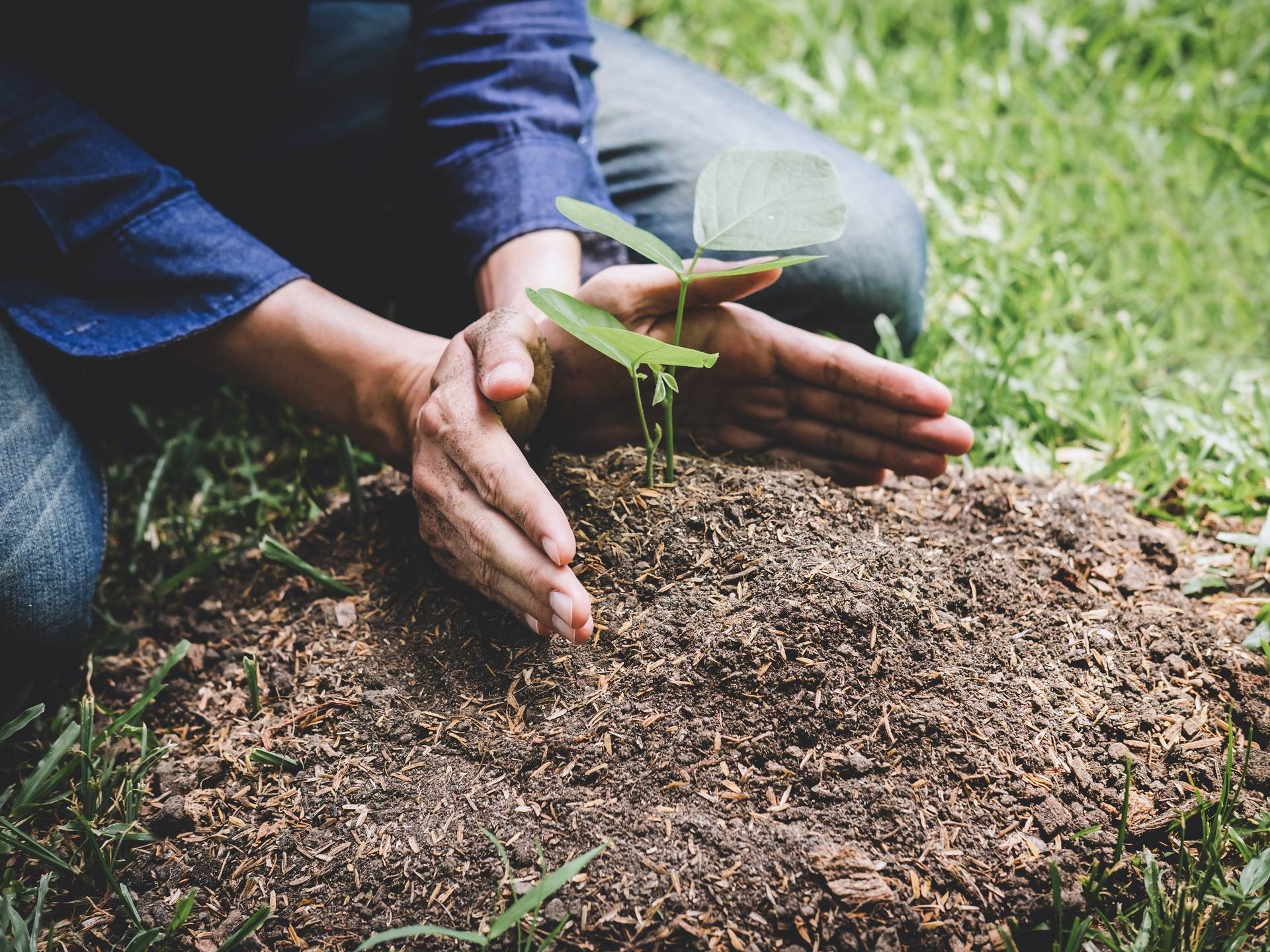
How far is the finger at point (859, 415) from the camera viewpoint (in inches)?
53.7

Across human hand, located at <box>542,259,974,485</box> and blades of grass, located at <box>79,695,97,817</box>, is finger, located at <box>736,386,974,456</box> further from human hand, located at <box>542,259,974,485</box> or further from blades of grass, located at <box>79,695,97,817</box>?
blades of grass, located at <box>79,695,97,817</box>

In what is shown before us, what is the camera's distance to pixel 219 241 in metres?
1.44

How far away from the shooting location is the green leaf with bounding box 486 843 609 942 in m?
0.91

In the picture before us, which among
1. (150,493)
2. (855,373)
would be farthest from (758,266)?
(150,493)

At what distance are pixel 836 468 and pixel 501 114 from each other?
2.98 ft

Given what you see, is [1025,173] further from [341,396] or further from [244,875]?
[244,875]

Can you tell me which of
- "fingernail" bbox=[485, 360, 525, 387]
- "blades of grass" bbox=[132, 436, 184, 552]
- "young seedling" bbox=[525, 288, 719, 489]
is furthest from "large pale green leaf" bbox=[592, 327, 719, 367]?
"blades of grass" bbox=[132, 436, 184, 552]

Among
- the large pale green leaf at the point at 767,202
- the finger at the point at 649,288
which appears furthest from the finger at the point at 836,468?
the large pale green leaf at the point at 767,202

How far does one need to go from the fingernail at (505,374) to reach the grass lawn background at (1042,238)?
67 cm

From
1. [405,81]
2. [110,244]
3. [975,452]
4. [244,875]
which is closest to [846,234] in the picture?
[975,452]

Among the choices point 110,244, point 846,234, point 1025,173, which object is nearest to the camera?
point 110,244

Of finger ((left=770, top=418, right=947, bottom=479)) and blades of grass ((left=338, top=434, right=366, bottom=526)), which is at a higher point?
finger ((left=770, top=418, right=947, bottom=479))

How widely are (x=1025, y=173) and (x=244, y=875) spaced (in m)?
2.49

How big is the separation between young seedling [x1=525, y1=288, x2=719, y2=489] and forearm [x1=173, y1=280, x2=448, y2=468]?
0.34m
